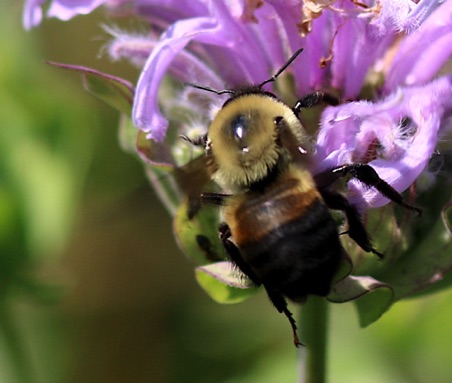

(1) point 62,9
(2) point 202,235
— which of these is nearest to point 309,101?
(2) point 202,235

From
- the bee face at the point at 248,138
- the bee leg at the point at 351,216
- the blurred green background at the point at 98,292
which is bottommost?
the blurred green background at the point at 98,292

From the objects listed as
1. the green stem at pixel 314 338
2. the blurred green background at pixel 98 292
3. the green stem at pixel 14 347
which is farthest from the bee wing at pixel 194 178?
the green stem at pixel 14 347

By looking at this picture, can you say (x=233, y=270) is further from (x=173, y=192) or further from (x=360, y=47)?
(x=360, y=47)

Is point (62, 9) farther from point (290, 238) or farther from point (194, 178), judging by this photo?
point (290, 238)

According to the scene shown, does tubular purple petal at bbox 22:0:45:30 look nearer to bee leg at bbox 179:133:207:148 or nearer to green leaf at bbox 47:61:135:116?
green leaf at bbox 47:61:135:116

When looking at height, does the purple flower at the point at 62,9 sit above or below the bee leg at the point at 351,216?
above

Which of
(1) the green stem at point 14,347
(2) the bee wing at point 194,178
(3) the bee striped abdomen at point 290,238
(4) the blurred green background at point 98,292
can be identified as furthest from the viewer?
(4) the blurred green background at point 98,292

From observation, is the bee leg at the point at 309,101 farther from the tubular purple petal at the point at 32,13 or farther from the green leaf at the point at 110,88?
the tubular purple petal at the point at 32,13

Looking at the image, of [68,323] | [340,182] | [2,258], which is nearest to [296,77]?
[340,182]
